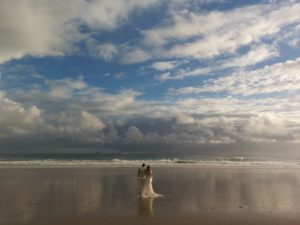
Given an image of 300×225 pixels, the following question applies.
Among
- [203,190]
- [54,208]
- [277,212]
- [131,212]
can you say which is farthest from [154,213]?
[203,190]

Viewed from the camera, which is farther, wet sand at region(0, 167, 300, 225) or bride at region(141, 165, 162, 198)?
bride at region(141, 165, 162, 198)

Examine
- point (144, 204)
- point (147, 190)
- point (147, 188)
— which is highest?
point (147, 188)

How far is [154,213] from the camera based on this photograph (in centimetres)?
1425

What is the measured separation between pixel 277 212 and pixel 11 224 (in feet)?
35.0

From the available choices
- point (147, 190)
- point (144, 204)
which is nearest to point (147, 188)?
point (147, 190)

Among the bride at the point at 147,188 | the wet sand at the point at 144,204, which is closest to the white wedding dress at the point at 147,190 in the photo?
the bride at the point at 147,188

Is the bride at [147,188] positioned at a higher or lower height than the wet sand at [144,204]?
higher

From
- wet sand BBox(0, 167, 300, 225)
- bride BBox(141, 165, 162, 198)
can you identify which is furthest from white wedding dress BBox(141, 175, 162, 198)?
wet sand BBox(0, 167, 300, 225)

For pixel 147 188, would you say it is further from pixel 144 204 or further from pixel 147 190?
pixel 144 204

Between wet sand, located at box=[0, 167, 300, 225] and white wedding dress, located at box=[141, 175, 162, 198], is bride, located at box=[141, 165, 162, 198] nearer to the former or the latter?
white wedding dress, located at box=[141, 175, 162, 198]

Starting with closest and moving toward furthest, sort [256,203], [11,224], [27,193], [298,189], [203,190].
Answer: [11,224] < [256,203] < [27,193] < [203,190] < [298,189]

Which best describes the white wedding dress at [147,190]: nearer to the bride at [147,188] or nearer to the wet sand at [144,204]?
the bride at [147,188]

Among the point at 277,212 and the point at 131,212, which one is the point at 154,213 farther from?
the point at 277,212

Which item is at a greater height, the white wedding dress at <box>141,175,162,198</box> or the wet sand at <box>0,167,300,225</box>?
the white wedding dress at <box>141,175,162,198</box>
